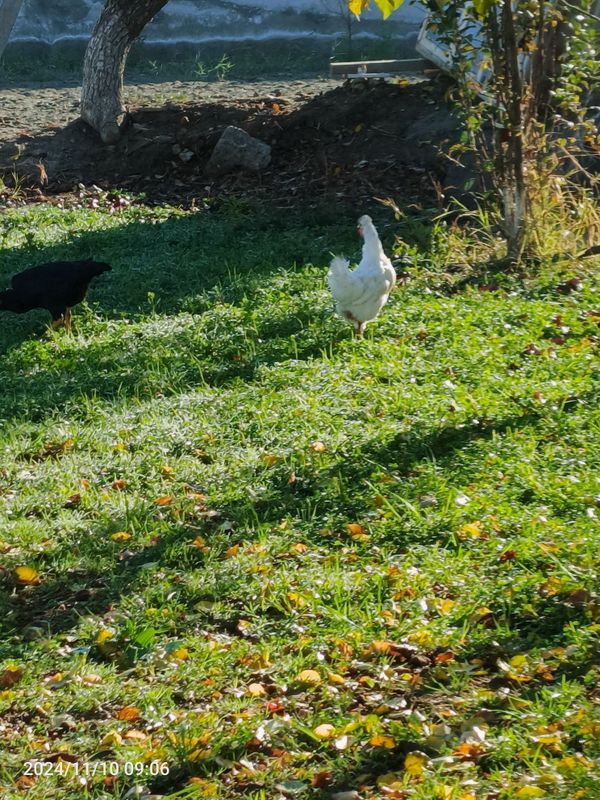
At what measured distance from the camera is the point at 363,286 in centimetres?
652

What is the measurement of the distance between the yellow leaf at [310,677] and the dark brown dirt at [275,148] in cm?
750

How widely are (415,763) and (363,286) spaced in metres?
3.80

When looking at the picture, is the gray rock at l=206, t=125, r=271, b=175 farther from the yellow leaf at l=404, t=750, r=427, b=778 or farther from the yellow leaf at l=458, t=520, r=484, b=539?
the yellow leaf at l=404, t=750, r=427, b=778

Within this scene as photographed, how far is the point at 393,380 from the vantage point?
6133 mm

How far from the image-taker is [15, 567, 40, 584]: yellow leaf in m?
4.47

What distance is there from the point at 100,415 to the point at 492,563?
2.77m

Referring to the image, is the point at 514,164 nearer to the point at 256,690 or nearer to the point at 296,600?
the point at 296,600

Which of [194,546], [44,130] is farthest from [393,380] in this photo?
[44,130]

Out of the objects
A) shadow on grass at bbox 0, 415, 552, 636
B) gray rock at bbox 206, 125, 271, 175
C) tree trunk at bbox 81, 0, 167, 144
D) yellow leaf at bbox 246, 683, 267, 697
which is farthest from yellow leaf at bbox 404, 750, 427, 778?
tree trunk at bbox 81, 0, 167, 144

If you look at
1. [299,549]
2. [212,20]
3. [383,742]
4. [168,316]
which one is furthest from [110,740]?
[212,20]

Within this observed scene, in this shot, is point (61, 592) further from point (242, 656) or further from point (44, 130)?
point (44, 130)

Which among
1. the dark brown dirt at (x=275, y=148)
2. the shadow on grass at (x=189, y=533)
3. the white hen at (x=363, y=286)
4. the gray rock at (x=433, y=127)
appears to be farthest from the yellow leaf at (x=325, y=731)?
the gray rock at (x=433, y=127)

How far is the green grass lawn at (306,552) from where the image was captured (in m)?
3.38

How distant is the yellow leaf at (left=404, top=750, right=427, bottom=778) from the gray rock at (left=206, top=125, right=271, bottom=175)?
923 centimetres
